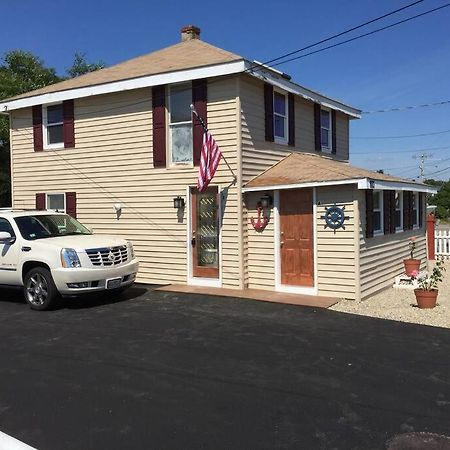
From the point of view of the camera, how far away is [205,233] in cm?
1164

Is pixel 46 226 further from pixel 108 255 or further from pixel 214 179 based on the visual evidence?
pixel 214 179

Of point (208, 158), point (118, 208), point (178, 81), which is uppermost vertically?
point (178, 81)

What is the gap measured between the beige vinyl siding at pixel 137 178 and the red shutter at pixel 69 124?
0.14 metres

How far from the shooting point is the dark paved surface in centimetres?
418

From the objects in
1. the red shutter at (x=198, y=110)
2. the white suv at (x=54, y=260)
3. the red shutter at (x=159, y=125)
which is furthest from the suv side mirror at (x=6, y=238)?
the red shutter at (x=198, y=110)

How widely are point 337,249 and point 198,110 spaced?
434 cm

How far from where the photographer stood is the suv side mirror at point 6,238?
943 cm

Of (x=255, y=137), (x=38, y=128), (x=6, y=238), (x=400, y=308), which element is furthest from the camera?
(x=38, y=128)

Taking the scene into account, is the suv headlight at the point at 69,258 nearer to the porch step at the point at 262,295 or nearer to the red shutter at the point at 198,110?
the porch step at the point at 262,295

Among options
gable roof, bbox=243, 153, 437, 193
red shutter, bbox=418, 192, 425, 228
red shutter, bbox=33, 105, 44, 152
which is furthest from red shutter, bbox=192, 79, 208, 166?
red shutter, bbox=418, 192, 425, 228

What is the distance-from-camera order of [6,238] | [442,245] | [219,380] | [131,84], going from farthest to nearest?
[442,245] → [131,84] → [6,238] → [219,380]

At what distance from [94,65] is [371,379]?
29.2 m

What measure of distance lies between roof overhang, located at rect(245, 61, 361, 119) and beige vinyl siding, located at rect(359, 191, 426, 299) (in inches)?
136

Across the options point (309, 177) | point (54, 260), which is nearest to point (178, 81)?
point (309, 177)
